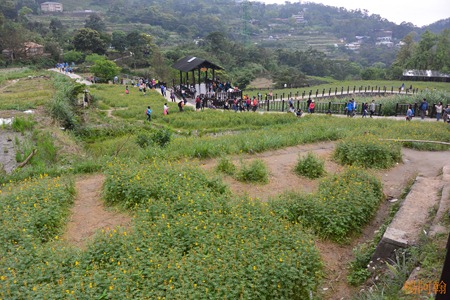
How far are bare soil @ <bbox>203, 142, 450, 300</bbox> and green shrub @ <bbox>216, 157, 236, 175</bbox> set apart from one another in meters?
0.25

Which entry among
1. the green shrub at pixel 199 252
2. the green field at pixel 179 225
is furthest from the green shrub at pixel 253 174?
the green shrub at pixel 199 252

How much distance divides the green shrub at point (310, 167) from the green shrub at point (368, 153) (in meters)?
1.17

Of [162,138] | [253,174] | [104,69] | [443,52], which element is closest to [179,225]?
[253,174]

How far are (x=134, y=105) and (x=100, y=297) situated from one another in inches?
875

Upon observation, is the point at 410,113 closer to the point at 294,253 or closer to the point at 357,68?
the point at 294,253

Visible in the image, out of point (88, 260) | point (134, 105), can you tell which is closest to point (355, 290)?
point (88, 260)

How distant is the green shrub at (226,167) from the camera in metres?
11.3

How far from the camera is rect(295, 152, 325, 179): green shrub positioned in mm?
11219

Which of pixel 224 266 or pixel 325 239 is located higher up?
pixel 224 266

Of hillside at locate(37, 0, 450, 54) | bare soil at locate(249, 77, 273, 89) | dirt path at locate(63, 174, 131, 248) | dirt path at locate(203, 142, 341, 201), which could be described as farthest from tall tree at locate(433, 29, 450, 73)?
Answer: dirt path at locate(63, 174, 131, 248)

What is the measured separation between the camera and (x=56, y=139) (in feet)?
51.6

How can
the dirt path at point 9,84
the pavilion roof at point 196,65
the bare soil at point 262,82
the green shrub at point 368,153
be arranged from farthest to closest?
the bare soil at point 262,82, the dirt path at point 9,84, the pavilion roof at point 196,65, the green shrub at point 368,153

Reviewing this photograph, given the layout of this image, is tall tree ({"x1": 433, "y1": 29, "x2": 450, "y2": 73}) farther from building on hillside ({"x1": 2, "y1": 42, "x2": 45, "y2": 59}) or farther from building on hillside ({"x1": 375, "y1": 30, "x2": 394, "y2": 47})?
building on hillside ({"x1": 375, "y1": 30, "x2": 394, "y2": 47})

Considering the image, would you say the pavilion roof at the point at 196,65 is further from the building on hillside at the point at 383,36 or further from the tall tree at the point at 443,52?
the building on hillside at the point at 383,36
